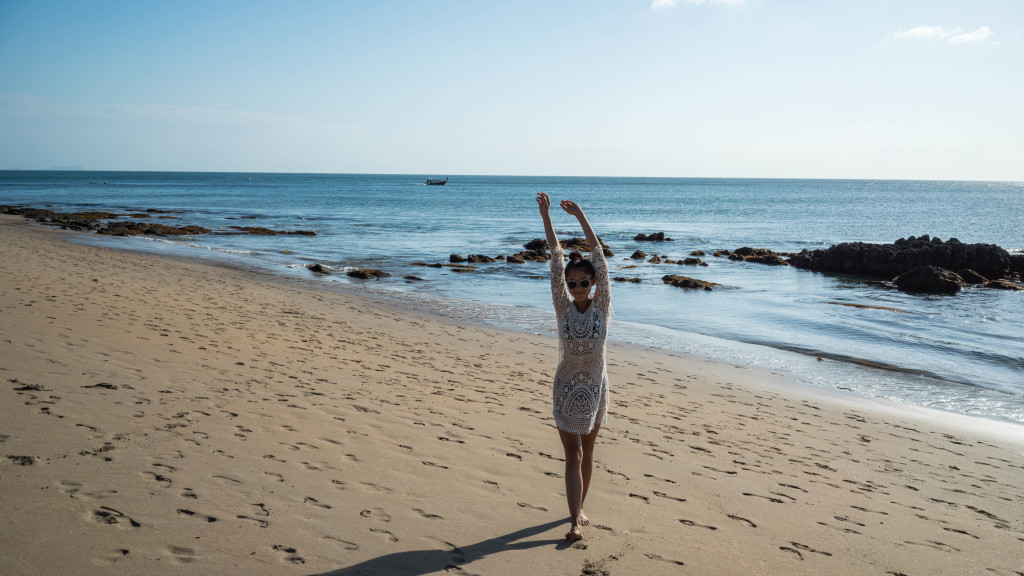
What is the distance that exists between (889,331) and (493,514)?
1451 cm

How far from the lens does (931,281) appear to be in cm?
2183

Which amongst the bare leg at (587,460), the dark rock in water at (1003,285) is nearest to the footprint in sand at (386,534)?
the bare leg at (587,460)

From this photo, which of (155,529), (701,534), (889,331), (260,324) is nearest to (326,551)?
(155,529)

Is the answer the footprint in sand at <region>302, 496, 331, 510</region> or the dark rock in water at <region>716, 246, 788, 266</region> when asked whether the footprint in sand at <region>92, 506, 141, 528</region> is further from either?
the dark rock in water at <region>716, 246, 788, 266</region>

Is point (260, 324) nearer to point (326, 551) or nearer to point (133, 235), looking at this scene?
point (326, 551)

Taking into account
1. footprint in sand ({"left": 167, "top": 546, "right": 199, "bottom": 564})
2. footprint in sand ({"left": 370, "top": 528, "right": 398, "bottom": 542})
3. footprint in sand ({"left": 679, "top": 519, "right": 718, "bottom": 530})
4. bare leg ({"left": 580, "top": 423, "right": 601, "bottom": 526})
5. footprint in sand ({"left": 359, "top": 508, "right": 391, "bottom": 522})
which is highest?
bare leg ({"left": 580, "top": 423, "right": 601, "bottom": 526})

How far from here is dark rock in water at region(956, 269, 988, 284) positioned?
2328 cm

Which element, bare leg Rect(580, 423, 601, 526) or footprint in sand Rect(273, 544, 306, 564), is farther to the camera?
bare leg Rect(580, 423, 601, 526)

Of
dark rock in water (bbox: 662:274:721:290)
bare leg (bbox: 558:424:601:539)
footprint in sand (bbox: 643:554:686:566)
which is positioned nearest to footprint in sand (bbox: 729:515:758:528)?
footprint in sand (bbox: 643:554:686:566)

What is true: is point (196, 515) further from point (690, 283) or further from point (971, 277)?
point (971, 277)

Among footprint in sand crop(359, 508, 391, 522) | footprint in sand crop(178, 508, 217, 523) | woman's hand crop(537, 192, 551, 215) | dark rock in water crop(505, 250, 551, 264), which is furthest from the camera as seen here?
dark rock in water crop(505, 250, 551, 264)

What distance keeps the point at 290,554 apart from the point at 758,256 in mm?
30085

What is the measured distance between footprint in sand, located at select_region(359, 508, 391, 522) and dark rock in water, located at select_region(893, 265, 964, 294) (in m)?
23.6

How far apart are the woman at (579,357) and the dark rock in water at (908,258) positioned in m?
26.1
